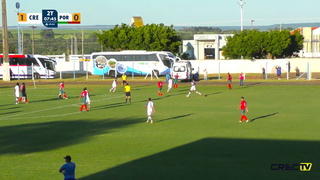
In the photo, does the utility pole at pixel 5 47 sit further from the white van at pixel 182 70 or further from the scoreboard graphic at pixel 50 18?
the white van at pixel 182 70

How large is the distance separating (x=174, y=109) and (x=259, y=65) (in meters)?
45.0

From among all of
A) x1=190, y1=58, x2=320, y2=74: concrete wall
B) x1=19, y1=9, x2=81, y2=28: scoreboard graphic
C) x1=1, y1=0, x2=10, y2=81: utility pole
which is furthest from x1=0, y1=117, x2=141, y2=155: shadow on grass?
x1=19, y1=9, x2=81, y2=28: scoreboard graphic

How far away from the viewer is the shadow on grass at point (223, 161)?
13975mm

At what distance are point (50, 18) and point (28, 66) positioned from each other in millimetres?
Answer: 12102

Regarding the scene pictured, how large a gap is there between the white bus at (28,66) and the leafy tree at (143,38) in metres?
12.5

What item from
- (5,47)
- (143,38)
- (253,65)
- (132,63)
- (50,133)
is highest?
(143,38)

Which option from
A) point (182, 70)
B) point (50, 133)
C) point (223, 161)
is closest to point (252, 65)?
point (182, 70)

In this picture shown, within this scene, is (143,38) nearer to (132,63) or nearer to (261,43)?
(132,63)

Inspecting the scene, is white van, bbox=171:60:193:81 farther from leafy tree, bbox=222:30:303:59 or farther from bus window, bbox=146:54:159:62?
leafy tree, bbox=222:30:303:59

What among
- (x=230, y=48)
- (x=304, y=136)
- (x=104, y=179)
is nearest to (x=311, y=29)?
(x=230, y=48)

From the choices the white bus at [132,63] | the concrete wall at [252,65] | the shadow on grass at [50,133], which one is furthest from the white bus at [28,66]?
the shadow on grass at [50,133]

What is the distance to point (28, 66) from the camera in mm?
65875

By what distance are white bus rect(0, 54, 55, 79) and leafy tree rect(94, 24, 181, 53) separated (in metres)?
12.5

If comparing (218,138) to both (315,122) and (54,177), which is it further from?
(54,177)
